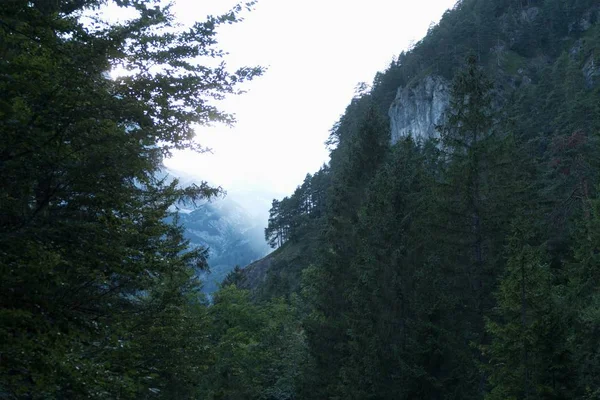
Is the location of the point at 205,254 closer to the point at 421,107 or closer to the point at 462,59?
the point at 421,107

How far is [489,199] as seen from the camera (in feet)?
51.4

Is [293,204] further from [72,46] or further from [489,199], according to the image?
[72,46]

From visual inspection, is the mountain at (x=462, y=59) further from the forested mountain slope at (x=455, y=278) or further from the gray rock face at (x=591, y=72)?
the forested mountain slope at (x=455, y=278)

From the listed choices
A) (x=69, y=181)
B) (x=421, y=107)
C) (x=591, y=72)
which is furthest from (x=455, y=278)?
(x=421, y=107)

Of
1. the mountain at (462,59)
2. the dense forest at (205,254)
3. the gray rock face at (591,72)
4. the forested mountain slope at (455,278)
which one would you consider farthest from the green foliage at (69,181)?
the gray rock face at (591,72)

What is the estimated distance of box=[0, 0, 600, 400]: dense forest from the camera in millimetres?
4305

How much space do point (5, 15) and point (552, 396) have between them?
11805mm

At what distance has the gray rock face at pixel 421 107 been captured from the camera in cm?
6775

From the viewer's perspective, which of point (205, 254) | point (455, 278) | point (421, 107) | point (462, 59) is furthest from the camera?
point (421, 107)

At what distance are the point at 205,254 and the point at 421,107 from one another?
6379cm

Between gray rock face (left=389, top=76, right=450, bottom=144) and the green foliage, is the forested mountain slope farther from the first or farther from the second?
gray rock face (left=389, top=76, right=450, bottom=144)

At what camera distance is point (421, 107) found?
2825 inches

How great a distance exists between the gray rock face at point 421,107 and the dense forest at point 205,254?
114ft

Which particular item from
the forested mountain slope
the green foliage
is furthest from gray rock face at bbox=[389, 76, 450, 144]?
the green foliage
